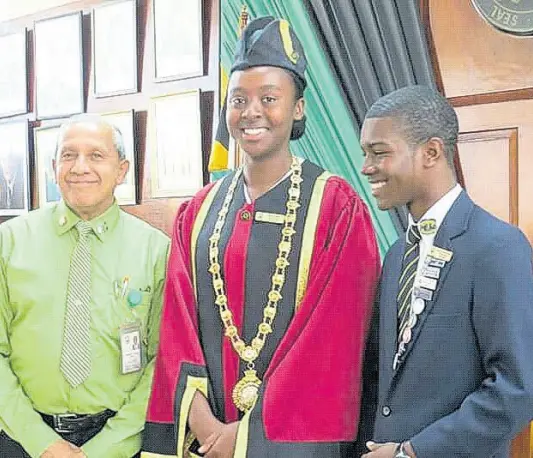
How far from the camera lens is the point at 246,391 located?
1.67 meters

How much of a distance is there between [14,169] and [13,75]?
1.53 ft

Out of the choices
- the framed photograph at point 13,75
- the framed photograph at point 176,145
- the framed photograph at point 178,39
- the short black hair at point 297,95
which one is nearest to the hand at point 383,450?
the short black hair at point 297,95

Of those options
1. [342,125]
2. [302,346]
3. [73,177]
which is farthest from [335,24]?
[302,346]

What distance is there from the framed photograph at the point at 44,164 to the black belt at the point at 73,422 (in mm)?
2022

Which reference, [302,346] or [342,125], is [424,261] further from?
[342,125]

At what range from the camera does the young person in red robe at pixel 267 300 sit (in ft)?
5.34

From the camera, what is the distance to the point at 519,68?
220 cm

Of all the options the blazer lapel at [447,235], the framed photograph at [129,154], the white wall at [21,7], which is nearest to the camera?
the blazer lapel at [447,235]

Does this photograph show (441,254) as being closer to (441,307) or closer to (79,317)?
(441,307)

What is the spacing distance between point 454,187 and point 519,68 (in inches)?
32.1

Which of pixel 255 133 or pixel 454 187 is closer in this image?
pixel 454 187

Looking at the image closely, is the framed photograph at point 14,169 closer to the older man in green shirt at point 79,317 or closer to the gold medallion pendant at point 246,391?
the older man in green shirt at point 79,317

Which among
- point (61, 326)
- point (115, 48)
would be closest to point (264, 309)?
point (61, 326)

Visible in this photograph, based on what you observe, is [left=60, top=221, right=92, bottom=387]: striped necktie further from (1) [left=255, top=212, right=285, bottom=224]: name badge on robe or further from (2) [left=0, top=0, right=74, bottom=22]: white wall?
(2) [left=0, top=0, right=74, bottom=22]: white wall
